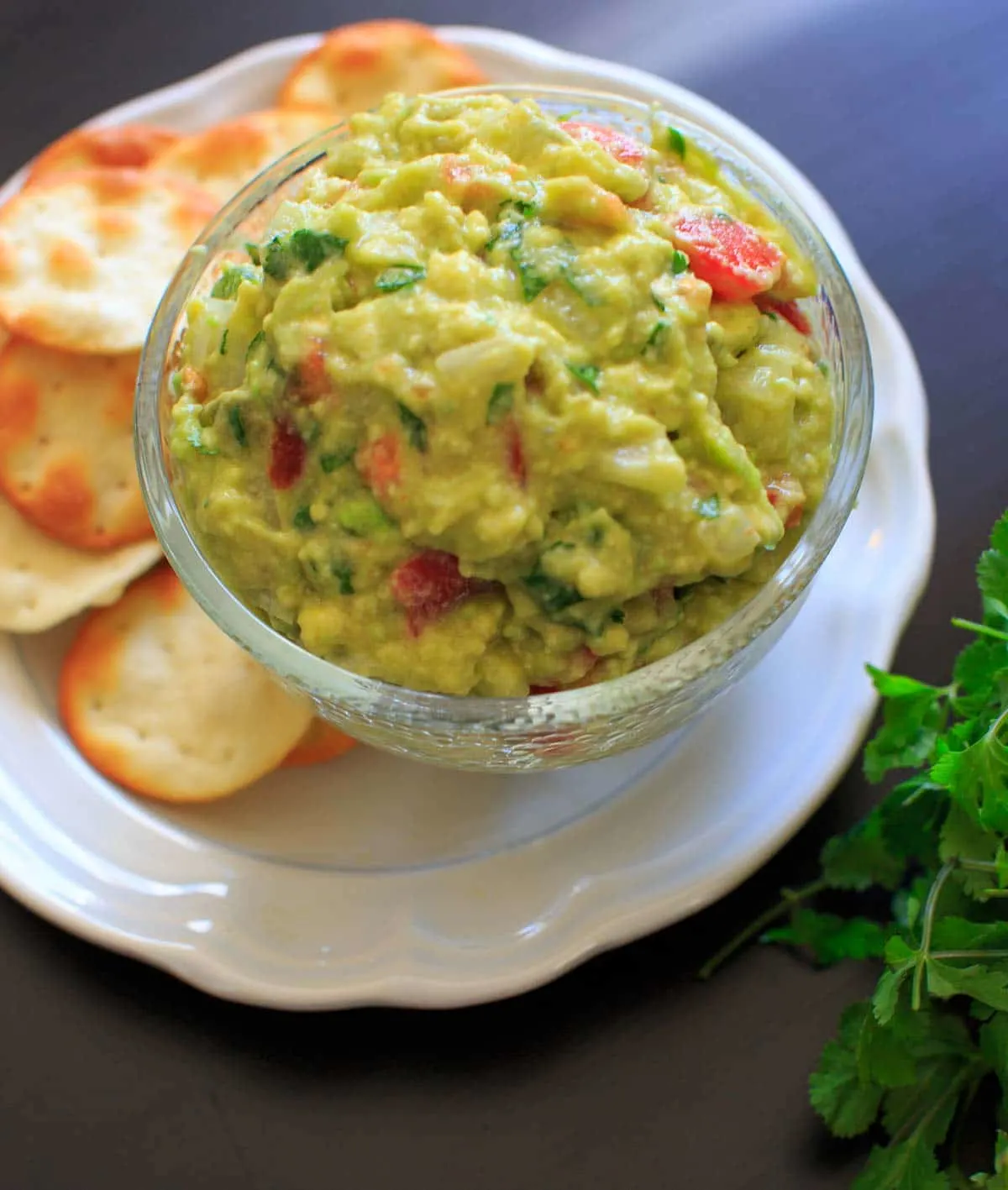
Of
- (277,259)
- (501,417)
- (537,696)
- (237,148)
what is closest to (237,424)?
(277,259)

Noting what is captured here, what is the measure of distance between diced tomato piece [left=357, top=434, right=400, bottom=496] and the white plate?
0.63 metres

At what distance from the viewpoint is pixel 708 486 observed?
119 centimetres

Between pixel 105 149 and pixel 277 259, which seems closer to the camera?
pixel 277 259

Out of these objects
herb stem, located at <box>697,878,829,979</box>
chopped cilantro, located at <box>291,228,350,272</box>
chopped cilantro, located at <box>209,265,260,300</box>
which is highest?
chopped cilantro, located at <box>291,228,350,272</box>

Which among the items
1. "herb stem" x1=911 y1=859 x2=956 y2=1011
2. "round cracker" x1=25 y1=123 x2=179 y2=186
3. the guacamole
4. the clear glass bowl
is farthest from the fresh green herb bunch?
"round cracker" x1=25 y1=123 x2=179 y2=186

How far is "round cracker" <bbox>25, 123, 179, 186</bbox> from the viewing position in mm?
1963

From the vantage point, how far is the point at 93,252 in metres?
1.85

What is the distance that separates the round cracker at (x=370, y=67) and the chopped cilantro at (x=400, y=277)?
37.1 inches

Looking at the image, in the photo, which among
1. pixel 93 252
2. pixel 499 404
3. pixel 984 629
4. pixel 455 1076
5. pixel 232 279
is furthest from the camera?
pixel 93 252

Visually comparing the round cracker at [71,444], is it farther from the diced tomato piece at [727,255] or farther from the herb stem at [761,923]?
the herb stem at [761,923]

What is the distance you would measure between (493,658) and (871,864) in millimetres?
673

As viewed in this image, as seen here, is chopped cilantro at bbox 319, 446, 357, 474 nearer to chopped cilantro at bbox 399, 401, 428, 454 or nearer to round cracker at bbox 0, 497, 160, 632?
chopped cilantro at bbox 399, 401, 428, 454

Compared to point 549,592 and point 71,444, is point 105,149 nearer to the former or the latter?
point 71,444

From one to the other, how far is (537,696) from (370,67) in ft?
4.21
